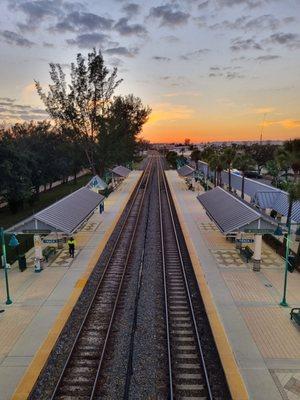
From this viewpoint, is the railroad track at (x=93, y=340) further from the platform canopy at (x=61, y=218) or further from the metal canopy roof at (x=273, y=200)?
the metal canopy roof at (x=273, y=200)

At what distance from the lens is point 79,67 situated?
5091 cm

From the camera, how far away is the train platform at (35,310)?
37.0ft

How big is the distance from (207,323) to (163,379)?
410 cm

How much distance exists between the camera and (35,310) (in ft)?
50.6

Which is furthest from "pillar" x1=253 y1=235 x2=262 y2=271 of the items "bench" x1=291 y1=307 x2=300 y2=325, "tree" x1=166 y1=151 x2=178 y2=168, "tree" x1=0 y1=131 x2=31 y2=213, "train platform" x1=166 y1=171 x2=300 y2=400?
"tree" x1=166 y1=151 x2=178 y2=168

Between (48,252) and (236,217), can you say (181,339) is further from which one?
(48,252)

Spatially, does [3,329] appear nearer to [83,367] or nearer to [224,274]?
[83,367]

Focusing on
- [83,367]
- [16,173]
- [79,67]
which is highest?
[79,67]

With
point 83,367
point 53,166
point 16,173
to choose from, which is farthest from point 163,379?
point 53,166

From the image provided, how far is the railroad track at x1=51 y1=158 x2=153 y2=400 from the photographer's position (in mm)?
10594

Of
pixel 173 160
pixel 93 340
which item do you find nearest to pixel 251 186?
pixel 93 340

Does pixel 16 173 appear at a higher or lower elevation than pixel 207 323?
higher

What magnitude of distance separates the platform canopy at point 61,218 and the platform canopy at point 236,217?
29.8 feet

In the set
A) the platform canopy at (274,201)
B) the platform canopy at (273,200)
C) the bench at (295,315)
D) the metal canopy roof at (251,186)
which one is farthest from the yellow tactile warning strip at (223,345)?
the metal canopy roof at (251,186)
